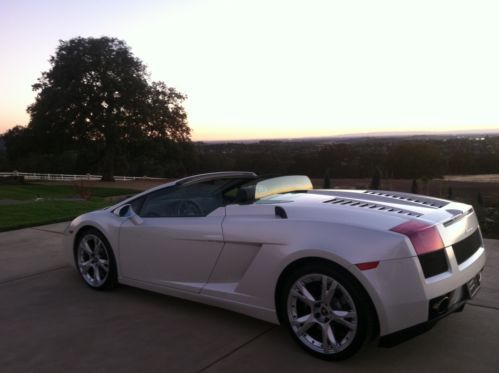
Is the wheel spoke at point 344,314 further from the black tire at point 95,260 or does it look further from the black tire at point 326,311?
the black tire at point 95,260

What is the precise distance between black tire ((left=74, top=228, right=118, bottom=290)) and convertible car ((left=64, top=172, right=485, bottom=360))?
170 millimetres

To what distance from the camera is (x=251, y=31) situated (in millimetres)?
14141

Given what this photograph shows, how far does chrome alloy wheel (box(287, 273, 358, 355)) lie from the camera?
3.09m

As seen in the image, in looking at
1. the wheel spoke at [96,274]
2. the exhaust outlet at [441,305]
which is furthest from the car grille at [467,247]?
the wheel spoke at [96,274]

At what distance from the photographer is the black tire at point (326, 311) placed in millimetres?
3016

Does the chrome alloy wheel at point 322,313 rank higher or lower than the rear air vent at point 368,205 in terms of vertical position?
lower

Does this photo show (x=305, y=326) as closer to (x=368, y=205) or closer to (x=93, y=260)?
(x=368, y=205)

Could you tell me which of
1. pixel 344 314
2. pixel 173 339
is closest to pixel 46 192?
pixel 173 339

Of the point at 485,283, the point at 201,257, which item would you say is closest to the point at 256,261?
the point at 201,257

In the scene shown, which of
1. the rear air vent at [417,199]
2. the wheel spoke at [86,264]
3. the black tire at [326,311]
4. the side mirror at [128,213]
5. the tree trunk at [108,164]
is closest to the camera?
the black tire at [326,311]

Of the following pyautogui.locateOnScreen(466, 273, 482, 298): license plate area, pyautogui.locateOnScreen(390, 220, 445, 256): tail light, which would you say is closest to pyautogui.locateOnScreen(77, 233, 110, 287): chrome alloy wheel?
pyautogui.locateOnScreen(390, 220, 445, 256): tail light

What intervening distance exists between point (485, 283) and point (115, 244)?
11.8ft

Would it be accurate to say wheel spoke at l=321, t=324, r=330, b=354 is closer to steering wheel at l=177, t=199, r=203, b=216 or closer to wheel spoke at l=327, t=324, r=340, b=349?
wheel spoke at l=327, t=324, r=340, b=349

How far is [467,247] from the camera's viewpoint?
341 cm
